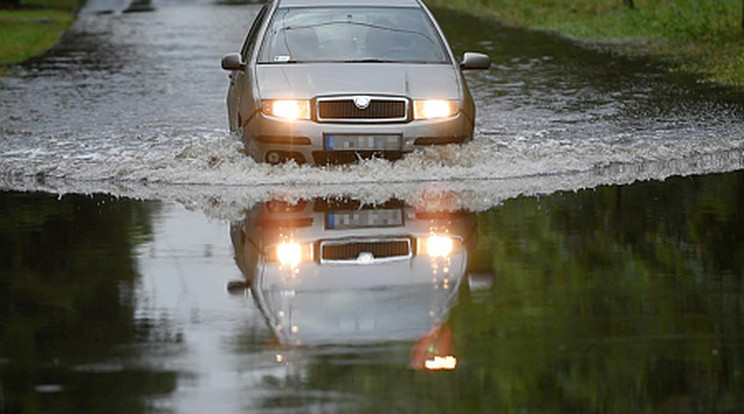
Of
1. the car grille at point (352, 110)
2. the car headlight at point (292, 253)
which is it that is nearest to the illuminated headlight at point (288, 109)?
the car grille at point (352, 110)

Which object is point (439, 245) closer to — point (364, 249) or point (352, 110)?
point (364, 249)

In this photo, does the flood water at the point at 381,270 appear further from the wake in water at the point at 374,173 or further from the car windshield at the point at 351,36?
the car windshield at the point at 351,36

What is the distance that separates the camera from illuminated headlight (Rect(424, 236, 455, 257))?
29.6ft

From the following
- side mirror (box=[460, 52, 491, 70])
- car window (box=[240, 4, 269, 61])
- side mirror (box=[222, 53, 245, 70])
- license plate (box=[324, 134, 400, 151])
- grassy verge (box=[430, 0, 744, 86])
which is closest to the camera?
license plate (box=[324, 134, 400, 151])

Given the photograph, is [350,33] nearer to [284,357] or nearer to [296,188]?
[296,188]

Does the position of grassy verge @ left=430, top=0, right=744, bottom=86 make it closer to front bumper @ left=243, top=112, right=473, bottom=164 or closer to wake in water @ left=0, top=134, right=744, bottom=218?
wake in water @ left=0, top=134, right=744, bottom=218

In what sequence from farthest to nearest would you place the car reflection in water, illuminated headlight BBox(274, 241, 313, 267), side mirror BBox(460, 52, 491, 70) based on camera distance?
side mirror BBox(460, 52, 491, 70) → illuminated headlight BBox(274, 241, 313, 267) → the car reflection in water

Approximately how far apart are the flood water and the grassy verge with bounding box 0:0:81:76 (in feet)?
37.1

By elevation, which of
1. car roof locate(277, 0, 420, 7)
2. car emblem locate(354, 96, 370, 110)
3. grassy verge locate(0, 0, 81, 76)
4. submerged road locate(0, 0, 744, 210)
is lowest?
grassy verge locate(0, 0, 81, 76)

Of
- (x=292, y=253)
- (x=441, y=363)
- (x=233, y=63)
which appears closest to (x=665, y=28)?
(x=233, y=63)

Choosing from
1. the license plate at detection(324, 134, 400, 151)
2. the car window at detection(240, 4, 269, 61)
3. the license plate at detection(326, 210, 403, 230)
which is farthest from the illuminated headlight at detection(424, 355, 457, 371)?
the car window at detection(240, 4, 269, 61)

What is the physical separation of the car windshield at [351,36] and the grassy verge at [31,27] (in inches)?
432

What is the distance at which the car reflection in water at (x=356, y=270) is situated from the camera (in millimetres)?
7035

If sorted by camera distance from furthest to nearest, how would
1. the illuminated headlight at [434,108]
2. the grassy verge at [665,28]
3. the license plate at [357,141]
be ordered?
the grassy verge at [665,28] < the illuminated headlight at [434,108] < the license plate at [357,141]
